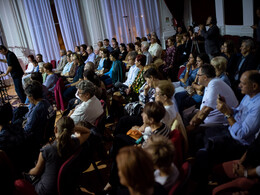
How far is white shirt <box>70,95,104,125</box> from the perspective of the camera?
2.61m

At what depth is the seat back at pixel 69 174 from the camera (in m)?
1.68

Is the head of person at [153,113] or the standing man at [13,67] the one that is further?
the standing man at [13,67]

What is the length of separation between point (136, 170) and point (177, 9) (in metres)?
9.41

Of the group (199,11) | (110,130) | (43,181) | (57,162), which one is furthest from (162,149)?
(199,11)

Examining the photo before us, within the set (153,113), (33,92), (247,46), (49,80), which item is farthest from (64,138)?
(247,46)

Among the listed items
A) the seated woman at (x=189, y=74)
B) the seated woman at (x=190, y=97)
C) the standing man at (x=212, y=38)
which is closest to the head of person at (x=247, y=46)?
Result: the seated woman at (x=189, y=74)

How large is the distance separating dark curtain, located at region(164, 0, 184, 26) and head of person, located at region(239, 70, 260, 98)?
8143 millimetres

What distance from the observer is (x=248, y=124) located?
1791mm

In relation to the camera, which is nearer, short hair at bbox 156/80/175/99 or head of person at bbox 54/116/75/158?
head of person at bbox 54/116/75/158

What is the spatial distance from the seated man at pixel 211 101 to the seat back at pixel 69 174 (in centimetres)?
120

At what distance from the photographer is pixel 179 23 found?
9445mm

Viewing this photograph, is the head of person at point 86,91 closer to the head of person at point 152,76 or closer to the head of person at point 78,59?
the head of person at point 152,76

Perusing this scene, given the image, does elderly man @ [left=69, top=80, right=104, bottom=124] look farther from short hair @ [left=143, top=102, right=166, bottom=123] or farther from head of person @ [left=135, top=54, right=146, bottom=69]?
head of person @ [left=135, top=54, right=146, bottom=69]

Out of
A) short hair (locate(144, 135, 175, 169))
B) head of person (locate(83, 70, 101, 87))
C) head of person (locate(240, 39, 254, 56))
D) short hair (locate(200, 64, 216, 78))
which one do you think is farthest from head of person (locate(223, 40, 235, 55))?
short hair (locate(144, 135, 175, 169))
